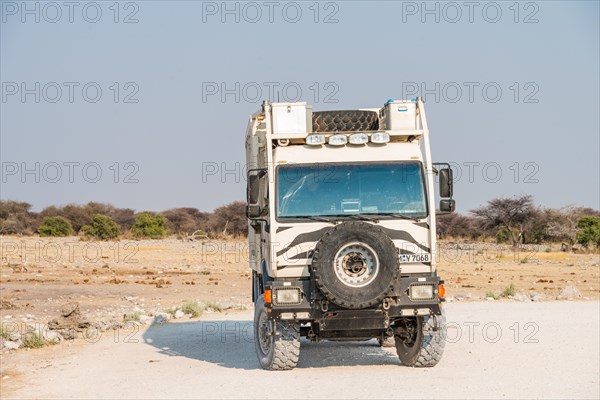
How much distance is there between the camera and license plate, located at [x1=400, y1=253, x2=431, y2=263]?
46.9 ft

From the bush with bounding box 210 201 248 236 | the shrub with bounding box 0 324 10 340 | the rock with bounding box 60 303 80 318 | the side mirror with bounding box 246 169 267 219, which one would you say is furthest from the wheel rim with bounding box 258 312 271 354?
the bush with bounding box 210 201 248 236

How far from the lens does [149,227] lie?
72125 mm

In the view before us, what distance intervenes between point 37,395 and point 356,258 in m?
4.64

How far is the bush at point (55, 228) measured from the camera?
7012cm

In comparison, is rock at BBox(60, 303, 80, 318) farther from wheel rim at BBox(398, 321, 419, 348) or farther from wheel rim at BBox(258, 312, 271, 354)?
wheel rim at BBox(398, 321, 419, 348)

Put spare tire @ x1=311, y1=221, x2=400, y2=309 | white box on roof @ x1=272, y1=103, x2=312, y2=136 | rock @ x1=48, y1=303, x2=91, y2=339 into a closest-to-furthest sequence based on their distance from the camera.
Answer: spare tire @ x1=311, y1=221, x2=400, y2=309, white box on roof @ x1=272, y1=103, x2=312, y2=136, rock @ x1=48, y1=303, x2=91, y2=339

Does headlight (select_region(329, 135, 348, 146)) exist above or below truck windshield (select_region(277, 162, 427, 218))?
above

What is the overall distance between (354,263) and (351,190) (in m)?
1.26

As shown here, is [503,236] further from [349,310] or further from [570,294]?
[349,310]

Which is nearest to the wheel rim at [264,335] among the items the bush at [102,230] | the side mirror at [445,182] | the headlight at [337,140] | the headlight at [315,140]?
the headlight at [315,140]

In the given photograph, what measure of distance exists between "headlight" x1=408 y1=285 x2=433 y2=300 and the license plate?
1.24 ft

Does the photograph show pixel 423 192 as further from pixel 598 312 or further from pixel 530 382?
pixel 598 312

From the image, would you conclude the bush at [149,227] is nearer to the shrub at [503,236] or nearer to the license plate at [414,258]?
the shrub at [503,236]

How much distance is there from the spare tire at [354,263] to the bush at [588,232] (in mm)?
53969
